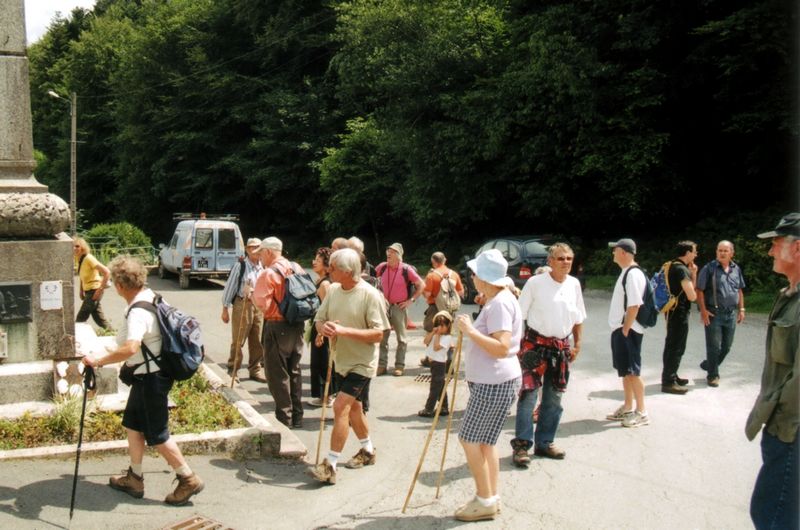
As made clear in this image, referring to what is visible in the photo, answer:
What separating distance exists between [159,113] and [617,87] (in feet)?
91.0

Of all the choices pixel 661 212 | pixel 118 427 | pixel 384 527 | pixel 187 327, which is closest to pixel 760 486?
pixel 384 527

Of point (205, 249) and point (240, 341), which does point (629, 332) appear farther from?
point (205, 249)

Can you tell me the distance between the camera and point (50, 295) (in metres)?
6.72

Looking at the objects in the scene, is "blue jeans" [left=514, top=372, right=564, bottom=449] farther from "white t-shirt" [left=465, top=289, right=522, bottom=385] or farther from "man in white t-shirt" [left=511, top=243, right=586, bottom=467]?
"white t-shirt" [left=465, top=289, right=522, bottom=385]

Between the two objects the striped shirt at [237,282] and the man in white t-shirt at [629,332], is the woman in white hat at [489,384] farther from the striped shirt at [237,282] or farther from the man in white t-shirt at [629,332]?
the striped shirt at [237,282]

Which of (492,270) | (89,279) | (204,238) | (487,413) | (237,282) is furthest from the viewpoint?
(204,238)

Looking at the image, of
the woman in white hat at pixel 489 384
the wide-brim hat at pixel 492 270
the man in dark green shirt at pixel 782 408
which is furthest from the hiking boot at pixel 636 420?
the man in dark green shirt at pixel 782 408

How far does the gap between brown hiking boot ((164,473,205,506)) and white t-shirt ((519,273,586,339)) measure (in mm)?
2917

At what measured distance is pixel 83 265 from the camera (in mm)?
12195

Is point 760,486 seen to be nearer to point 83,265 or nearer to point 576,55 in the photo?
point 83,265

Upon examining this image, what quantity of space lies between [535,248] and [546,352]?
11.3 m

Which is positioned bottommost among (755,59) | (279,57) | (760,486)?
(760,486)

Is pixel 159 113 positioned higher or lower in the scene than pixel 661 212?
higher

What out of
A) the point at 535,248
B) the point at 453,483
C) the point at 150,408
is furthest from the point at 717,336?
the point at 535,248
